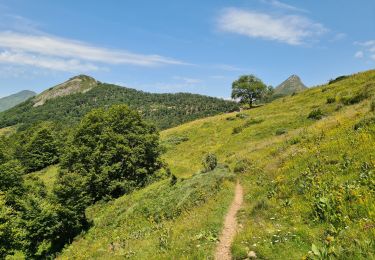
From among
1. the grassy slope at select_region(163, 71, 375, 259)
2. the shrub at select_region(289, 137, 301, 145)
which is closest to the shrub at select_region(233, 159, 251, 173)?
the grassy slope at select_region(163, 71, 375, 259)

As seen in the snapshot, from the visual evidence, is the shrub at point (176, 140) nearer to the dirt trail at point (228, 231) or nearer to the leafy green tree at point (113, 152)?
the leafy green tree at point (113, 152)

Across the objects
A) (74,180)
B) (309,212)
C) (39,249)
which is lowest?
(39,249)

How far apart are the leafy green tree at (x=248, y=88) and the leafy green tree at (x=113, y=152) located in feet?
185

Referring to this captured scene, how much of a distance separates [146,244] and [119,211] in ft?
57.8

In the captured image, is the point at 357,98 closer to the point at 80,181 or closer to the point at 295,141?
the point at 295,141

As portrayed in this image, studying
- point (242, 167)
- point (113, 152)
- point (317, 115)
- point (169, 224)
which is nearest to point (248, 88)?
point (317, 115)

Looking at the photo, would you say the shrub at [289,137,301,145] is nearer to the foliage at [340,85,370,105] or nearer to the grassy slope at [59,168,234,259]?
the grassy slope at [59,168,234,259]

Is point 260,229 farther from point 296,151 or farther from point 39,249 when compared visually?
point 39,249

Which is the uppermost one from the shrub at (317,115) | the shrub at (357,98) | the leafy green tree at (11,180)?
the shrub at (357,98)

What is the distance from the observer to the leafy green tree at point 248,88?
328 ft

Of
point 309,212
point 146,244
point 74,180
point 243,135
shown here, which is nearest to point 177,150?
point 243,135

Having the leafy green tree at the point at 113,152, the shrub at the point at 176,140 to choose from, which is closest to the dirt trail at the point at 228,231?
the leafy green tree at the point at 113,152

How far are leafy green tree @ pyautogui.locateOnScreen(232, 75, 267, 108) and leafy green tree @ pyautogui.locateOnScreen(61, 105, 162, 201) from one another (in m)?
56.4

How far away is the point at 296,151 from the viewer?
22.3 meters
